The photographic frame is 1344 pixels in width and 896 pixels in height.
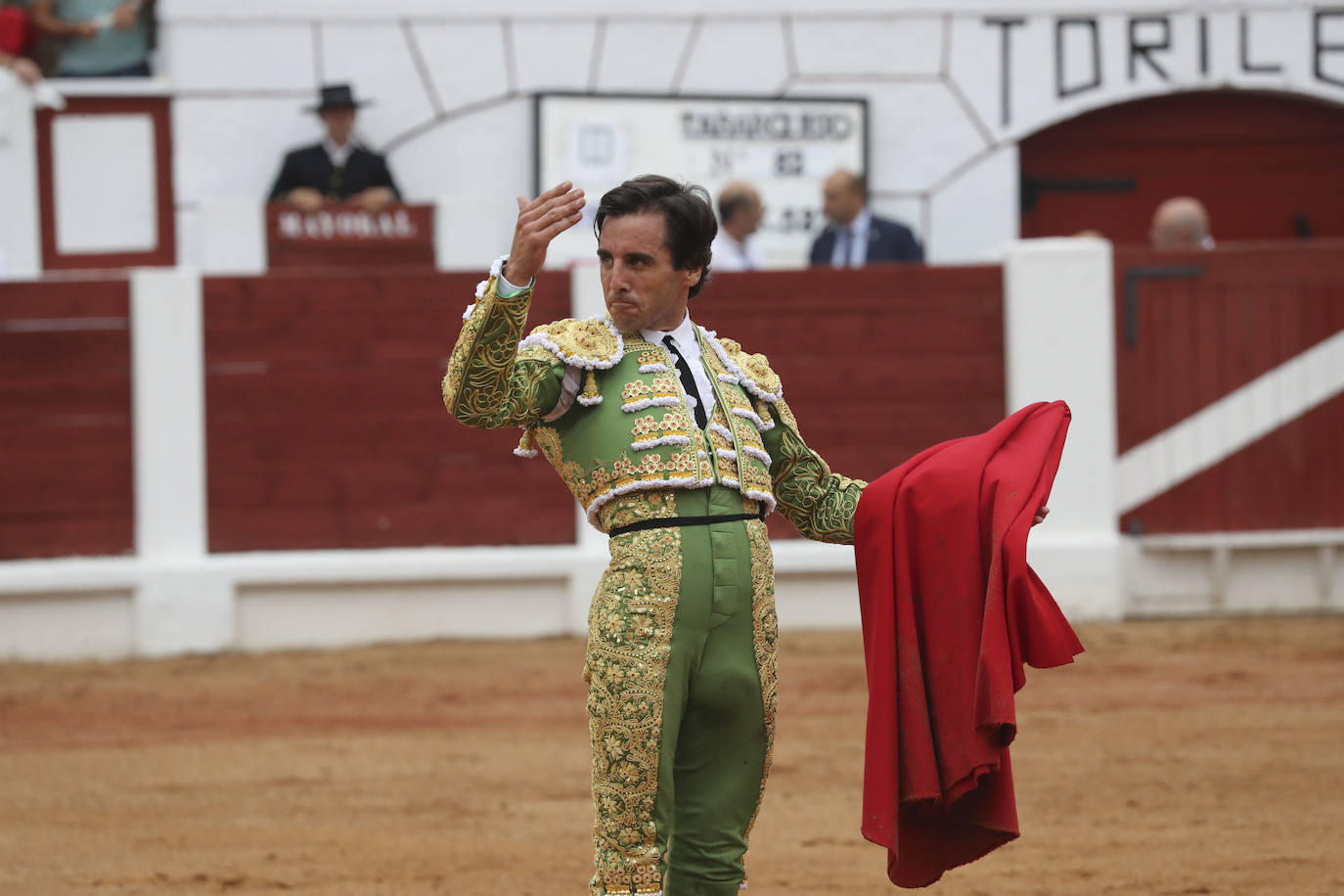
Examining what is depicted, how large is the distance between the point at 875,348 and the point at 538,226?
5.45 metres

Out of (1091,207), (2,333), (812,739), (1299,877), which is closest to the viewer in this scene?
(1299,877)

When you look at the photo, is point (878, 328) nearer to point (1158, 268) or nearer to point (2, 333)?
point (1158, 268)

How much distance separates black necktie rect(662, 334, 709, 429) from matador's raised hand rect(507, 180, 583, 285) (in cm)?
35

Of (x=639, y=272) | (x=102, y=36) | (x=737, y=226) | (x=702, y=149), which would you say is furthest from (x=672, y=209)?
(x=102, y=36)

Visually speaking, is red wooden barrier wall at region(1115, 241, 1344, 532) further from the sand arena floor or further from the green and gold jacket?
the green and gold jacket

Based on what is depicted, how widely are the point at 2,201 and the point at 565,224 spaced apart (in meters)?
7.83

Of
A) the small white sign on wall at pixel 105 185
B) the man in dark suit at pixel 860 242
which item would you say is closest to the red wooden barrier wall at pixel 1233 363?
the man in dark suit at pixel 860 242

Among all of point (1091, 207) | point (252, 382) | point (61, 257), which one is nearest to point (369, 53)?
point (61, 257)

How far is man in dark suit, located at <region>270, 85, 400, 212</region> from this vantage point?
29.5 feet

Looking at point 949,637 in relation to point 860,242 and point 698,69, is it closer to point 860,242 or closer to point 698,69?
point 860,242

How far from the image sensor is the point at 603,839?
2.78m

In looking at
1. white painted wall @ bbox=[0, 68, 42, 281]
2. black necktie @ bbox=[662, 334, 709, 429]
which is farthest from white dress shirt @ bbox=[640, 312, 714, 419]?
white painted wall @ bbox=[0, 68, 42, 281]

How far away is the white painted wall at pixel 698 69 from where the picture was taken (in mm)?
9625

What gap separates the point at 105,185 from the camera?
9.76m
